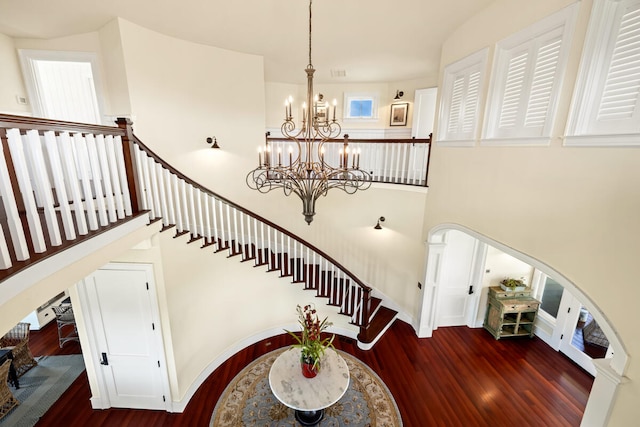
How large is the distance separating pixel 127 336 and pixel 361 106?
6.37 meters

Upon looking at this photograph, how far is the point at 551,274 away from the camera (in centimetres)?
245

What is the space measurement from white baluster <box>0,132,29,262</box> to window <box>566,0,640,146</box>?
397cm

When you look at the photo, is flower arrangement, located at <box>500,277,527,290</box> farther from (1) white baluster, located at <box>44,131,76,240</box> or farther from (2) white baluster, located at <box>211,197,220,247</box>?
(1) white baluster, located at <box>44,131,76,240</box>

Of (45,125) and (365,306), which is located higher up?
(45,125)

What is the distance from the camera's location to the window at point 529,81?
93.7 inches

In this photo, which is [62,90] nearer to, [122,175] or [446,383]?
[122,175]

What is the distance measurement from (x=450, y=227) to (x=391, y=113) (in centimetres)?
352

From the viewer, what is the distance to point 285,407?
Answer: 3.80 metres

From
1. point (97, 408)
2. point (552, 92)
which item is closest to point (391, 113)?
point (552, 92)

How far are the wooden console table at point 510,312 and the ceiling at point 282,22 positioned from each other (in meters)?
4.65

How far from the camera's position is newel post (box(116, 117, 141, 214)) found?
2613 mm

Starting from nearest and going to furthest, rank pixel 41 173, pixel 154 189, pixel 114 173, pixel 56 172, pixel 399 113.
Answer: pixel 41 173 → pixel 56 172 → pixel 114 173 → pixel 154 189 → pixel 399 113

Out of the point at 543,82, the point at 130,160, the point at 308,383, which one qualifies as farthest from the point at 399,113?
the point at 308,383

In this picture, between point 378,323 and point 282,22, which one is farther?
point 378,323
